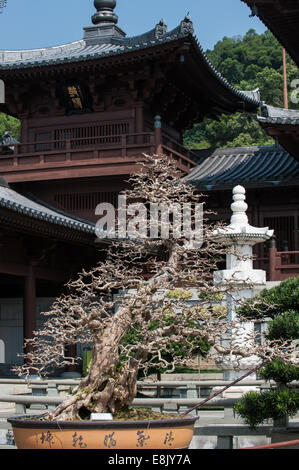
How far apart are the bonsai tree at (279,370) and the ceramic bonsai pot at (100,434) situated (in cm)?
182

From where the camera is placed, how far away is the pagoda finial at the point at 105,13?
27.8 m

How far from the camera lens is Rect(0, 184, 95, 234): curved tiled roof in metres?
16.0

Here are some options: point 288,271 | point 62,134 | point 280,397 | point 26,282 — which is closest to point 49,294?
point 26,282

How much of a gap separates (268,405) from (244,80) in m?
61.7

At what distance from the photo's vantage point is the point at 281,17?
627 inches

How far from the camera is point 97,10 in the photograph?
1113 inches

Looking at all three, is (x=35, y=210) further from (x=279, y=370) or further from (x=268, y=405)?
(x=268, y=405)

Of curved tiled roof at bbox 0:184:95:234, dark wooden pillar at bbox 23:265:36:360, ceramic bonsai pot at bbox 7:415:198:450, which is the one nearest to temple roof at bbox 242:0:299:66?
curved tiled roof at bbox 0:184:95:234

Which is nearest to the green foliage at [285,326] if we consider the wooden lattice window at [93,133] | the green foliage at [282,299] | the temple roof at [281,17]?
the green foliage at [282,299]

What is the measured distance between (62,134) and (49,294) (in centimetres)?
549

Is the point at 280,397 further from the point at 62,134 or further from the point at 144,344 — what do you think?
the point at 62,134

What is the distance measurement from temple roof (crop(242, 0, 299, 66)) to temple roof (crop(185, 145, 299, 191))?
197 inches

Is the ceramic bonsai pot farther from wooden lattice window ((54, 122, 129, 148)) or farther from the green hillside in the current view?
the green hillside

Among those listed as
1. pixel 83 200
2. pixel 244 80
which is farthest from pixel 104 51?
pixel 244 80
